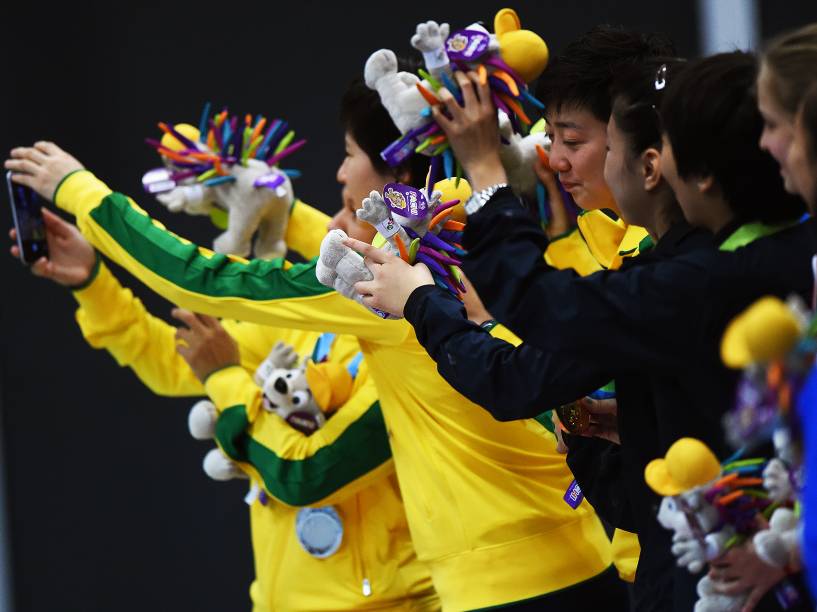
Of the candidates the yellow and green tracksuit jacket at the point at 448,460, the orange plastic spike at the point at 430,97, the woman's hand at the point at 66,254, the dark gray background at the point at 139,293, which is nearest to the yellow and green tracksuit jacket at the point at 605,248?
the yellow and green tracksuit jacket at the point at 448,460

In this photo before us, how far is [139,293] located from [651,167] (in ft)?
8.22

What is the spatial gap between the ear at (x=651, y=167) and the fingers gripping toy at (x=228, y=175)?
115 cm

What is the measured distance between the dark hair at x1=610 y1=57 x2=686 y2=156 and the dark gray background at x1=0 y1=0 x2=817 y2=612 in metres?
2.03

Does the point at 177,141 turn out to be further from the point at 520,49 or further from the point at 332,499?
the point at 520,49

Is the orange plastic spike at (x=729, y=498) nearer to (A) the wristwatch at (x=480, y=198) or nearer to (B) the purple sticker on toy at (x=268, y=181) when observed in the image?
(A) the wristwatch at (x=480, y=198)

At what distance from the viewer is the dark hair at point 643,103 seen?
163 cm

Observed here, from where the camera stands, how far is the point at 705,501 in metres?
1.38

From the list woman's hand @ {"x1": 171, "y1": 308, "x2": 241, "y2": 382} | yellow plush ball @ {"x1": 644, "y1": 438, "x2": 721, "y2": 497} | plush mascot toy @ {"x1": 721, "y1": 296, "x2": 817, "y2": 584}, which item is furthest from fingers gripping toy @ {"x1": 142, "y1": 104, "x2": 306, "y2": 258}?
plush mascot toy @ {"x1": 721, "y1": 296, "x2": 817, "y2": 584}

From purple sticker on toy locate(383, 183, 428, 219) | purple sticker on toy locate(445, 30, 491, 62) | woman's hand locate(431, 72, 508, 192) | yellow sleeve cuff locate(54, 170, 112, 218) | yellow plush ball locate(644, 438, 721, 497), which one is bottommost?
yellow sleeve cuff locate(54, 170, 112, 218)

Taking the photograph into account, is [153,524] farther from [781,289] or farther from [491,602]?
[781,289]

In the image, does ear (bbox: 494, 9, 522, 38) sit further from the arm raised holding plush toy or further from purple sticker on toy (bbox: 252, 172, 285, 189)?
purple sticker on toy (bbox: 252, 172, 285, 189)

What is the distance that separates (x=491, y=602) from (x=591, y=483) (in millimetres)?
317

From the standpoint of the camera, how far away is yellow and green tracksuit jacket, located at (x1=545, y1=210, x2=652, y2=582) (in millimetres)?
2119

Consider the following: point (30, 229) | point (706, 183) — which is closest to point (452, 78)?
point (706, 183)
